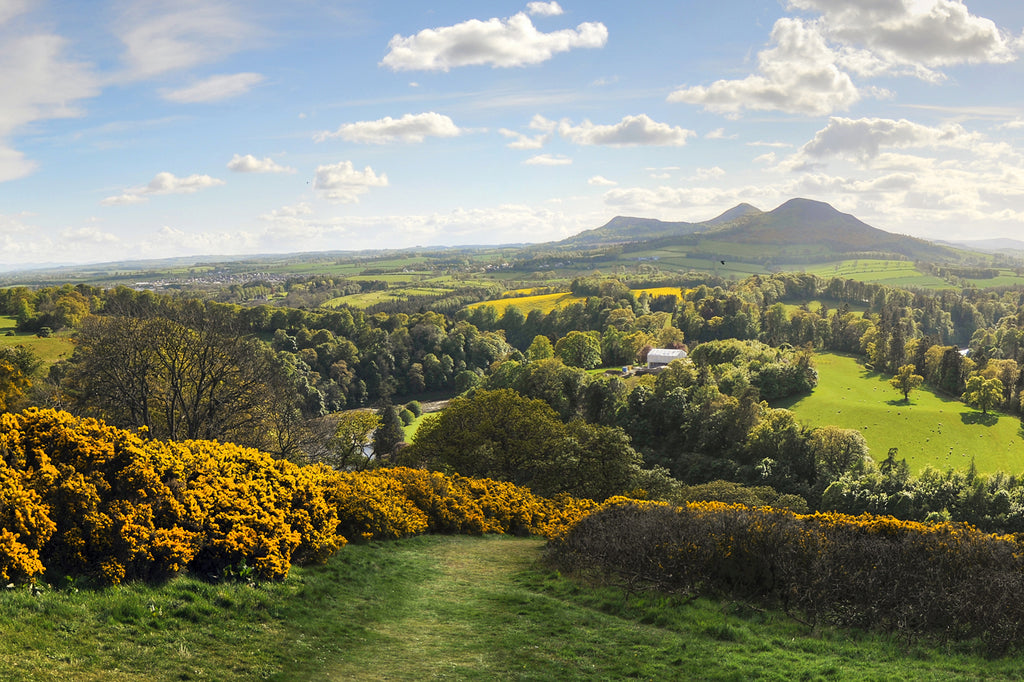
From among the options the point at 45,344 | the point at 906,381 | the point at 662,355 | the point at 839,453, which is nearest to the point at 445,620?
the point at 839,453

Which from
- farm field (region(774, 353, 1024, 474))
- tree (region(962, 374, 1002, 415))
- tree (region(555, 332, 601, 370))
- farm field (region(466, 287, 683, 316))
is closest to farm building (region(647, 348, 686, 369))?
tree (region(555, 332, 601, 370))

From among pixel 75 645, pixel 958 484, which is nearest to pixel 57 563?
pixel 75 645

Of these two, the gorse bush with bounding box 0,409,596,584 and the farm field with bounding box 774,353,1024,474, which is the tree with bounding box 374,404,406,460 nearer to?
the gorse bush with bounding box 0,409,596,584

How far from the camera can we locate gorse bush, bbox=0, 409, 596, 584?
12912mm

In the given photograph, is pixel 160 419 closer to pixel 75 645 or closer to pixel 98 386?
pixel 98 386

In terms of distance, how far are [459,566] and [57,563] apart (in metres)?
12.0

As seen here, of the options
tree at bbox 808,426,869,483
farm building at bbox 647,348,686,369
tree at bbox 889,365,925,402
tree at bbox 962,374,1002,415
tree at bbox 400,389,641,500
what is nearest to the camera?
tree at bbox 400,389,641,500

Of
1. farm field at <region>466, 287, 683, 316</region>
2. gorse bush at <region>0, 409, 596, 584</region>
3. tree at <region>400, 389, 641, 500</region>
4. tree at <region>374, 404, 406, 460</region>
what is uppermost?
farm field at <region>466, 287, 683, 316</region>

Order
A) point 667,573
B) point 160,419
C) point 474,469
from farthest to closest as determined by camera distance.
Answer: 1. point 474,469
2. point 160,419
3. point 667,573

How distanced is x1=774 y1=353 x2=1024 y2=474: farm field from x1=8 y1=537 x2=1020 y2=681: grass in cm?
5739

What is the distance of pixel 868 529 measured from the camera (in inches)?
765

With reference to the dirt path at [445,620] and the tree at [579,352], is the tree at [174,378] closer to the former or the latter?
the dirt path at [445,620]

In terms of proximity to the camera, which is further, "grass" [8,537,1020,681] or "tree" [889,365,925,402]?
"tree" [889,365,925,402]

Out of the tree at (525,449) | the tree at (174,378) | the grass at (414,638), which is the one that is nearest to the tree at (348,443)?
the tree at (525,449)
